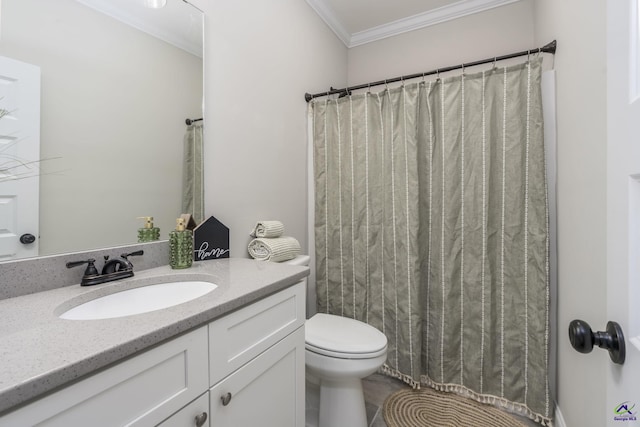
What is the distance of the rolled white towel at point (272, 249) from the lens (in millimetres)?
1443

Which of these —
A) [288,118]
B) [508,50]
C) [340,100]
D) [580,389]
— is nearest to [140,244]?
[288,118]

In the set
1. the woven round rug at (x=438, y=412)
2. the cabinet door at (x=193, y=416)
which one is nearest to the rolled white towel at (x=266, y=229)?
the cabinet door at (x=193, y=416)

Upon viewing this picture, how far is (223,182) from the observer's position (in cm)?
140

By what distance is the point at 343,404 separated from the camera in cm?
134

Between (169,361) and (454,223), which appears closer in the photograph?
(169,361)

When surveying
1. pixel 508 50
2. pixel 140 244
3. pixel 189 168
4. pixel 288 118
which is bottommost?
pixel 140 244

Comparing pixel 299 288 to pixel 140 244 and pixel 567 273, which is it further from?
pixel 567 273

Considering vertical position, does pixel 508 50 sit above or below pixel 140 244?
above

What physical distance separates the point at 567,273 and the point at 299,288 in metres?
1.17

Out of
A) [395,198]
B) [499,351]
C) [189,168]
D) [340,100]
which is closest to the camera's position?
[189,168]

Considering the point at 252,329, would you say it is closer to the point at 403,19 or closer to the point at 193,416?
the point at 193,416

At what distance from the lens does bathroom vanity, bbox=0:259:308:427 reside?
1.48 ft

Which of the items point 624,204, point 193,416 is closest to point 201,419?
point 193,416

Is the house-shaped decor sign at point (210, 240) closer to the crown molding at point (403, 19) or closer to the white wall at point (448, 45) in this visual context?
the crown molding at point (403, 19)
